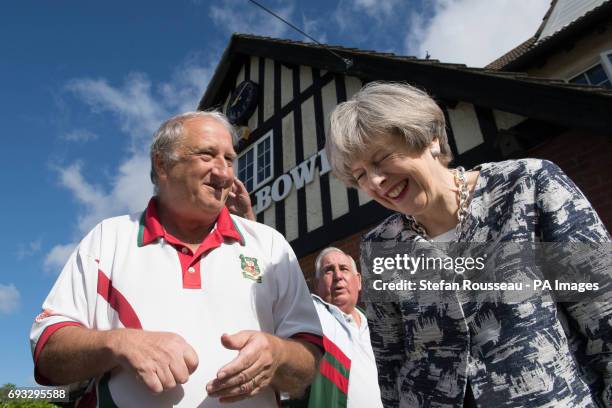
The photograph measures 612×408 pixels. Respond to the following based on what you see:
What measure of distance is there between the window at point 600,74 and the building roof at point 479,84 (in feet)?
6.48

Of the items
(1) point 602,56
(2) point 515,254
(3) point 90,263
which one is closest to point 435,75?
(1) point 602,56

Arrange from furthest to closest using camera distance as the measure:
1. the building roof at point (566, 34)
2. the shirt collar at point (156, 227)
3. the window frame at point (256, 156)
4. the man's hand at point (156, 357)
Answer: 1. the window frame at point (256, 156)
2. the building roof at point (566, 34)
3. the shirt collar at point (156, 227)
4. the man's hand at point (156, 357)

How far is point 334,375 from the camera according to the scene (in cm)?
266

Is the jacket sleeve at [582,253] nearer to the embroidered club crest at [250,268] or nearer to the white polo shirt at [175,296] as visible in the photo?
the white polo shirt at [175,296]

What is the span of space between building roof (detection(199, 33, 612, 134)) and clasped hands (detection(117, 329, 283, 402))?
3.96 metres

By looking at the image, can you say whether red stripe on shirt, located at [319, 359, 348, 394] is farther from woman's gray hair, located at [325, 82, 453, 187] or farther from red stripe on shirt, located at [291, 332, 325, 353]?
woman's gray hair, located at [325, 82, 453, 187]

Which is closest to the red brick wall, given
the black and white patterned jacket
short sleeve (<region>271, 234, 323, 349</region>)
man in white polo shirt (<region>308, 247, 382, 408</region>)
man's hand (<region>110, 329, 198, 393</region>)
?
man in white polo shirt (<region>308, 247, 382, 408</region>)

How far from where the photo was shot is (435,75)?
5238 millimetres

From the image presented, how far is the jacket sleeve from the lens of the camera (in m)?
1.18

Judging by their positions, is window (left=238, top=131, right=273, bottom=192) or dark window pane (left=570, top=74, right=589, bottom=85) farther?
window (left=238, top=131, right=273, bottom=192)

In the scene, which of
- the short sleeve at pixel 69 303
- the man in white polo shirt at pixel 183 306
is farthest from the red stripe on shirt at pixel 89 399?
the short sleeve at pixel 69 303

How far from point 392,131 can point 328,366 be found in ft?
5.75

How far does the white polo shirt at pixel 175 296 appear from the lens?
4.31 ft

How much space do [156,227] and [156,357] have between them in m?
0.66
